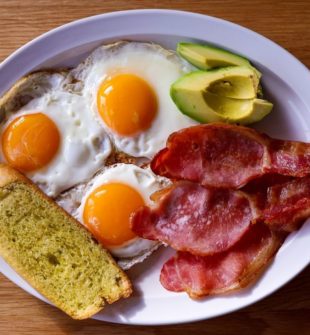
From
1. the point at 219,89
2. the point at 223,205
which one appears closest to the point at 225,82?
the point at 219,89

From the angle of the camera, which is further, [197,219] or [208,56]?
[197,219]

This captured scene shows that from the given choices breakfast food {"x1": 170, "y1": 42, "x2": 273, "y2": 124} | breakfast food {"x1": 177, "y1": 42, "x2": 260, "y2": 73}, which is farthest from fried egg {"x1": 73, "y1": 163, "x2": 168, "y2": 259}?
breakfast food {"x1": 177, "y1": 42, "x2": 260, "y2": 73}

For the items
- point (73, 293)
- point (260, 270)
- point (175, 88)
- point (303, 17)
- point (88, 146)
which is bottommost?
point (73, 293)

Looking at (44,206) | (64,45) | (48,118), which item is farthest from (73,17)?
(44,206)

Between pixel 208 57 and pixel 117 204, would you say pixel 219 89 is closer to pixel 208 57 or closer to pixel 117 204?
pixel 208 57

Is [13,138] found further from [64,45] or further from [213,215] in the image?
[213,215]

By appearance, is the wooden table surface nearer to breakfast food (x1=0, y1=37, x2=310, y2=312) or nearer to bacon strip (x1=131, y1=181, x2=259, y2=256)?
breakfast food (x1=0, y1=37, x2=310, y2=312)
